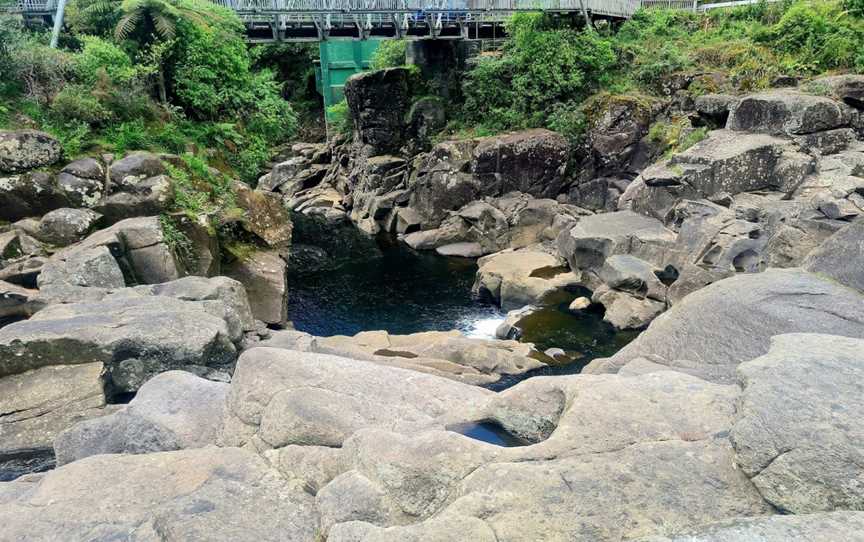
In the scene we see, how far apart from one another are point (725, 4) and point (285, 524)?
40.1 meters

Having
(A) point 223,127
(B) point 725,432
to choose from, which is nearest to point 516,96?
(A) point 223,127

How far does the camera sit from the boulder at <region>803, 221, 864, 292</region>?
36.8ft

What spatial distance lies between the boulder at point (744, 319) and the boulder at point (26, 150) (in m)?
14.2

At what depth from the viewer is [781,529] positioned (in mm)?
4367

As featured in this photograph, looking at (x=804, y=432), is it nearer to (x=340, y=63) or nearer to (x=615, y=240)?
(x=615, y=240)

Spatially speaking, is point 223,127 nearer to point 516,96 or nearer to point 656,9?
point 516,96

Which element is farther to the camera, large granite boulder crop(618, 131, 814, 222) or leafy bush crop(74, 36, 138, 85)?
large granite boulder crop(618, 131, 814, 222)

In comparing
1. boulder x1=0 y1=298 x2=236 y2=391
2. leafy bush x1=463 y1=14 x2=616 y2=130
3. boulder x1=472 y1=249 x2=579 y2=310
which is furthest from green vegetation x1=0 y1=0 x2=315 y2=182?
leafy bush x1=463 y1=14 x2=616 y2=130

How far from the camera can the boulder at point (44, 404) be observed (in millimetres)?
9242

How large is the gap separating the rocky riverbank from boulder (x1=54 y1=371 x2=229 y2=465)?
1.0 inches

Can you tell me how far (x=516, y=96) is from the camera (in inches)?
1363

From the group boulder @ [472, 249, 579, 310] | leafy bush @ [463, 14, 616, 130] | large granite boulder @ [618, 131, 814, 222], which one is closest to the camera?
large granite boulder @ [618, 131, 814, 222]

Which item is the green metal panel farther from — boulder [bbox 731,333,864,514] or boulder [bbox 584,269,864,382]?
boulder [bbox 731,333,864,514]

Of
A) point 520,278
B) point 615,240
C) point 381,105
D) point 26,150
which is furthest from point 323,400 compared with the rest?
point 381,105
